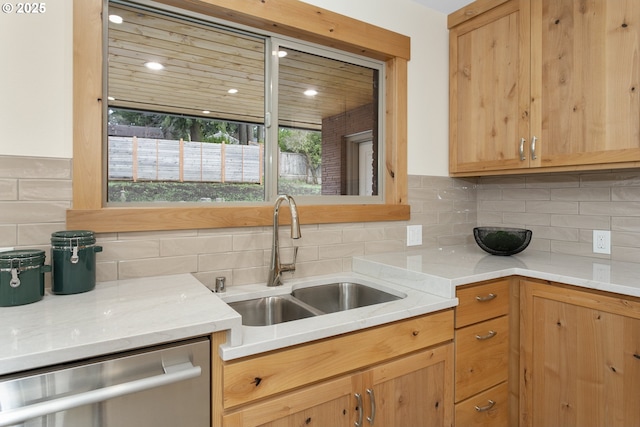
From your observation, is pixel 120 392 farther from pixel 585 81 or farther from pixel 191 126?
pixel 585 81

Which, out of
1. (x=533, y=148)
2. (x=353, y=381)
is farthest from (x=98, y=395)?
(x=533, y=148)

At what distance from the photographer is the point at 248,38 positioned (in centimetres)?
183

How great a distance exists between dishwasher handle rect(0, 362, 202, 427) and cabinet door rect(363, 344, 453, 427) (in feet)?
2.06

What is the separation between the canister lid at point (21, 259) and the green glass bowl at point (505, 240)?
2057 millimetres

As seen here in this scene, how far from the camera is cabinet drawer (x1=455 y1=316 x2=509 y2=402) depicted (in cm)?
156

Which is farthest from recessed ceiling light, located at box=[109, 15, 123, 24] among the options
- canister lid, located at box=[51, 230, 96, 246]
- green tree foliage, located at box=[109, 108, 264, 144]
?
canister lid, located at box=[51, 230, 96, 246]

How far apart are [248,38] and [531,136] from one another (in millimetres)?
1564

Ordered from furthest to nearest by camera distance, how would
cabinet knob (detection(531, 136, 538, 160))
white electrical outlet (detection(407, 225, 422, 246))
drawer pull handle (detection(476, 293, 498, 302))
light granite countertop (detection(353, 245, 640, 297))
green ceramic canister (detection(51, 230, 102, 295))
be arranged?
white electrical outlet (detection(407, 225, 422, 246))
cabinet knob (detection(531, 136, 538, 160))
drawer pull handle (detection(476, 293, 498, 302))
light granite countertop (detection(353, 245, 640, 297))
green ceramic canister (detection(51, 230, 102, 295))

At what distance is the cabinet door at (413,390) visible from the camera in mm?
1294

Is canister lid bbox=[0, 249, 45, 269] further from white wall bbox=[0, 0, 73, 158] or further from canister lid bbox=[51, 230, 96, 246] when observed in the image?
white wall bbox=[0, 0, 73, 158]

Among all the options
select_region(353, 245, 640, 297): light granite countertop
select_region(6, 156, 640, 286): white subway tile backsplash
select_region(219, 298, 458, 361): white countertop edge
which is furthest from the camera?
select_region(353, 245, 640, 297): light granite countertop

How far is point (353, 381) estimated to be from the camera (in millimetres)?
1233

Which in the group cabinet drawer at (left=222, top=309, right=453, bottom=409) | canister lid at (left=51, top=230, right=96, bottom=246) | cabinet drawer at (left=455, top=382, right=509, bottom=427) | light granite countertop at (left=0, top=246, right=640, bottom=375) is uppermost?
canister lid at (left=51, top=230, right=96, bottom=246)

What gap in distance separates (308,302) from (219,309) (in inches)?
29.1
